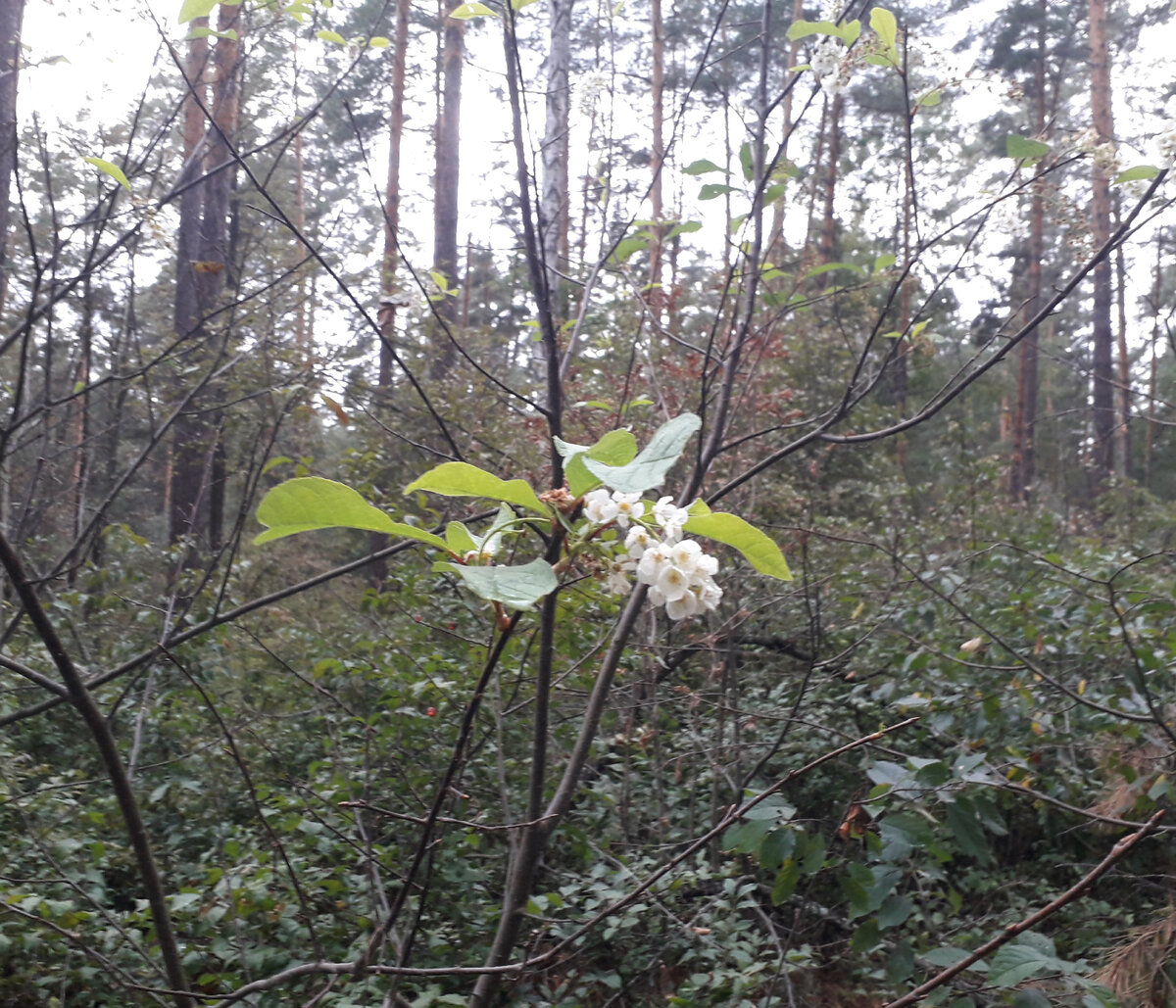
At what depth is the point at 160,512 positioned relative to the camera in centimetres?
1506

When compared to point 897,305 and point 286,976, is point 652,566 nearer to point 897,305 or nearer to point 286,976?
point 286,976

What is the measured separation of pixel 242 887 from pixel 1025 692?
7.88 feet

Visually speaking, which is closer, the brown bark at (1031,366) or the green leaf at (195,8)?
the green leaf at (195,8)

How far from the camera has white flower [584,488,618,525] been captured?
0.80 meters

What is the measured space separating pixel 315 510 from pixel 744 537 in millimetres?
362

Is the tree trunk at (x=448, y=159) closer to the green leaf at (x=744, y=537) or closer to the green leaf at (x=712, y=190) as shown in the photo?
the green leaf at (x=712, y=190)

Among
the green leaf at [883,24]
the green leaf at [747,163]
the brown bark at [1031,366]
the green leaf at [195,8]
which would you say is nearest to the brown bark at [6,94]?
the green leaf at [195,8]

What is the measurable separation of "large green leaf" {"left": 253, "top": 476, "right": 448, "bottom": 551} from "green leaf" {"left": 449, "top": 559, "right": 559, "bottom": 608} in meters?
0.08

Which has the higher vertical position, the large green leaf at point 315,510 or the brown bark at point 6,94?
the brown bark at point 6,94

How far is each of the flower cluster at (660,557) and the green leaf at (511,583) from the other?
12 centimetres

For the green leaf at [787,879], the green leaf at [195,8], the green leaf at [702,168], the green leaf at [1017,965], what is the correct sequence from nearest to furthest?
the green leaf at [1017,965] < the green leaf at [195,8] < the green leaf at [787,879] < the green leaf at [702,168]

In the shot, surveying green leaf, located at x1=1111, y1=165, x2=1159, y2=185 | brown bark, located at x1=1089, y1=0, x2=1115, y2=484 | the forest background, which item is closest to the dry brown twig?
the forest background

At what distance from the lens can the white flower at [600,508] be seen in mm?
801

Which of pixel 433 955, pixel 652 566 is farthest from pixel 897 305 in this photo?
pixel 652 566
